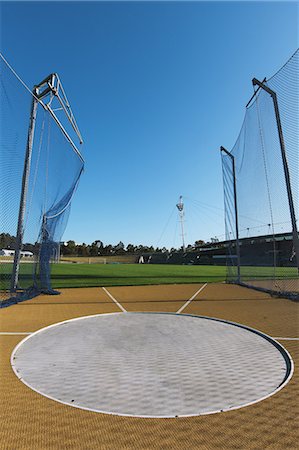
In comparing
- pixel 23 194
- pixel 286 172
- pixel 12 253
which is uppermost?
pixel 286 172

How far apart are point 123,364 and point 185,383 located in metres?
0.73

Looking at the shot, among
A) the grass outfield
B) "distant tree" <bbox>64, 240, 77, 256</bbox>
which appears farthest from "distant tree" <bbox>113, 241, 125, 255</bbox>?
the grass outfield

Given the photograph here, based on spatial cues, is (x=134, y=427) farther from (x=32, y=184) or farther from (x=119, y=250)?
(x=119, y=250)

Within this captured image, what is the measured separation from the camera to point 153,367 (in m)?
2.86

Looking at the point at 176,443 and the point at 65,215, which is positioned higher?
Result: the point at 65,215

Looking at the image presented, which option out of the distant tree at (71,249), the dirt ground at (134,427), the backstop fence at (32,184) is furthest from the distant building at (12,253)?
the distant tree at (71,249)

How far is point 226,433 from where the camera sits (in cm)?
177

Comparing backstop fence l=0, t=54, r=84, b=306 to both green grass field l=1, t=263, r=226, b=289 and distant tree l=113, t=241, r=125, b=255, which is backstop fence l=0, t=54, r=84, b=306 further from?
distant tree l=113, t=241, r=125, b=255

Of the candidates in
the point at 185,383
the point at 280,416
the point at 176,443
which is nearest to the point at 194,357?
the point at 185,383

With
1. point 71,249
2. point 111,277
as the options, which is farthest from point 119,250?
point 111,277

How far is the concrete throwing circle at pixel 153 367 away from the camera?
7.12ft

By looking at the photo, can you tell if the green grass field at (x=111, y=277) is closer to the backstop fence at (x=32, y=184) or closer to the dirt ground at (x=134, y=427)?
the backstop fence at (x=32, y=184)

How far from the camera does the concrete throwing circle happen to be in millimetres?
2170

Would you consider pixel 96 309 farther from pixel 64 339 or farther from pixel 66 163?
pixel 66 163
